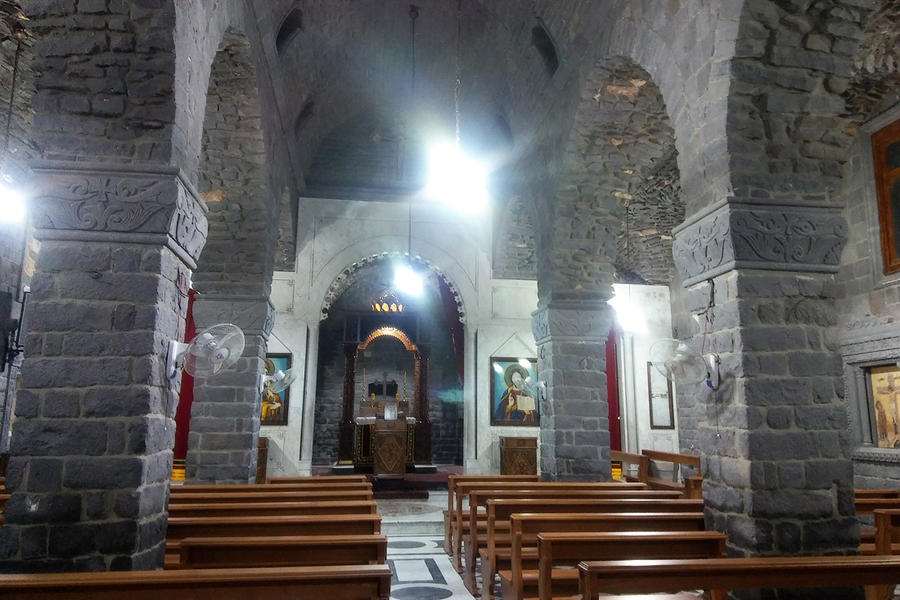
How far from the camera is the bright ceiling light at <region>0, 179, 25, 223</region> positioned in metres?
8.31

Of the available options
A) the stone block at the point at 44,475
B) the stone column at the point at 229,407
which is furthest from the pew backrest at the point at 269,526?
the stone column at the point at 229,407

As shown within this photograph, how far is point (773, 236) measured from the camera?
4.17 m

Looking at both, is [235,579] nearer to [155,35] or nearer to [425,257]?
[155,35]

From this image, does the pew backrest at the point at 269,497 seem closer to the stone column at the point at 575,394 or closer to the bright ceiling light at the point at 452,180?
the stone column at the point at 575,394

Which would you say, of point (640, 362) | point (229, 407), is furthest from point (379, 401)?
point (229, 407)

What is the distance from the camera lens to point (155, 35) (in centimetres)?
392

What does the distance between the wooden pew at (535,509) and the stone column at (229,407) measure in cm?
389

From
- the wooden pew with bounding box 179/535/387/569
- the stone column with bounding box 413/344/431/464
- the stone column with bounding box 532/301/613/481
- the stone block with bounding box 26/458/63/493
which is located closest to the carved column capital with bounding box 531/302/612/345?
the stone column with bounding box 532/301/613/481

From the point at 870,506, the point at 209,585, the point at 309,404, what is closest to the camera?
the point at 209,585

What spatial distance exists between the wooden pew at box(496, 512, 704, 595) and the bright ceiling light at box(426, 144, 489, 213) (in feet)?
25.0

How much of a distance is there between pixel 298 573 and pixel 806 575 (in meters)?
2.09

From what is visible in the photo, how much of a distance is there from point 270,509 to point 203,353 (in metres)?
1.30

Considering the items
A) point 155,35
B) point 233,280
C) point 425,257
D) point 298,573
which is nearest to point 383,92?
point 425,257

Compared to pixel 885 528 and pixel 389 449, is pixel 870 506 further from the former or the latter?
pixel 389 449
